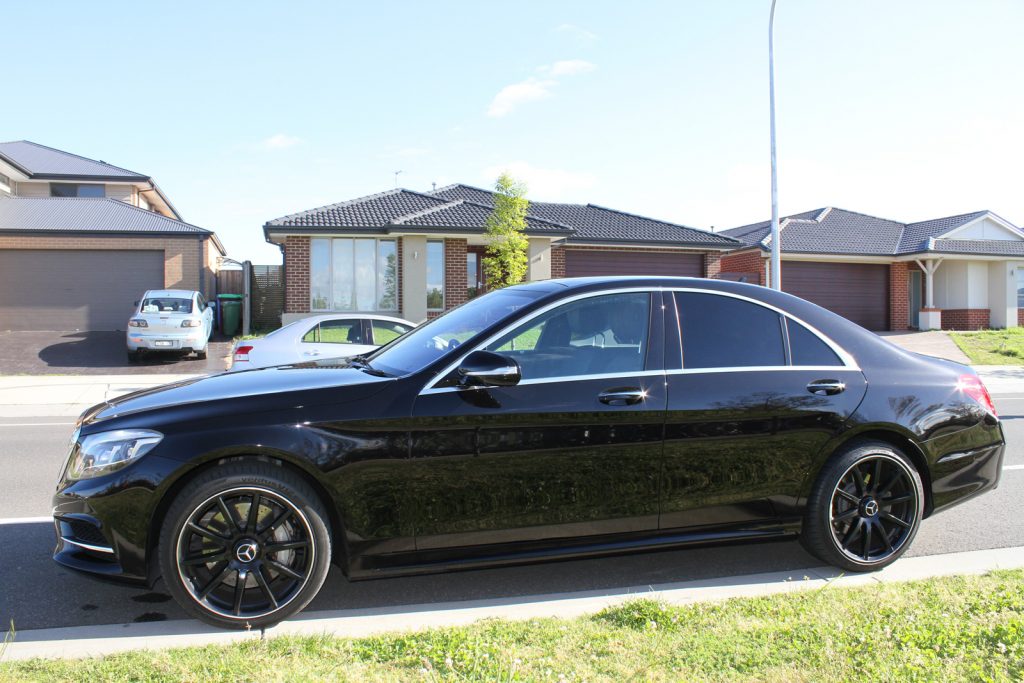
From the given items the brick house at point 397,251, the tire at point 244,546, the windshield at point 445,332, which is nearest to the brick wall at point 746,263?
the brick house at point 397,251

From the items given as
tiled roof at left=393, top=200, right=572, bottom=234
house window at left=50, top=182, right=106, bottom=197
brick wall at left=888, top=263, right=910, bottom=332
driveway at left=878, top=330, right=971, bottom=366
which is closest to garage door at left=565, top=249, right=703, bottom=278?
tiled roof at left=393, top=200, right=572, bottom=234

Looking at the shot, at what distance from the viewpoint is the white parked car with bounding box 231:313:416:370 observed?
1014cm

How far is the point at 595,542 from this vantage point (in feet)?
12.7

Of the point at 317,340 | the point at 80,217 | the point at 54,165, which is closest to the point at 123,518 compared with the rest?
the point at 317,340

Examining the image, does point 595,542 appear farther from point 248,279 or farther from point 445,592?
point 248,279

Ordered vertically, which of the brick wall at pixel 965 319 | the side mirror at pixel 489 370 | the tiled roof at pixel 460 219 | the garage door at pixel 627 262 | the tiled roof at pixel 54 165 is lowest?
the side mirror at pixel 489 370

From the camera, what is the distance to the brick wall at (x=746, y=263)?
28555 millimetres

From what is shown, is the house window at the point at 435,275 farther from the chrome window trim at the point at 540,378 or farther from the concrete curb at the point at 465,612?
the concrete curb at the point at 465,612

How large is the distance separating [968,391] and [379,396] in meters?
3.44

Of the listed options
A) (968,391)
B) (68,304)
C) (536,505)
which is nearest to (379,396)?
(536,505)

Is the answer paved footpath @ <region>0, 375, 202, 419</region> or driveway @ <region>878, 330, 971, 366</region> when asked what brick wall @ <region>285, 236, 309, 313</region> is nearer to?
paved footpath @ <region>0, 375, 202, 419</region>

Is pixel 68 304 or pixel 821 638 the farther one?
pixel 68 304

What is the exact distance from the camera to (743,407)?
13.3 feet

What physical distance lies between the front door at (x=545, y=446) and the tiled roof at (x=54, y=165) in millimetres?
30154
